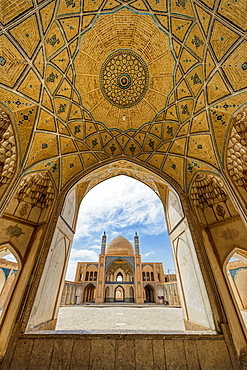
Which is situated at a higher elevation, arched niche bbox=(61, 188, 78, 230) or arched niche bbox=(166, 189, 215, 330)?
arched niche bbox=(61, 188, 78, 230)

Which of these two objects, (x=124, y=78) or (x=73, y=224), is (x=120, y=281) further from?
(x=124, y=78)

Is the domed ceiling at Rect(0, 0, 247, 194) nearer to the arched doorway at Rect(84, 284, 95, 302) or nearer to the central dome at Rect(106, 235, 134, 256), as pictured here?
the central dome at Rect(106, 235, 134, 256)

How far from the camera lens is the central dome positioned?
74.0 feet

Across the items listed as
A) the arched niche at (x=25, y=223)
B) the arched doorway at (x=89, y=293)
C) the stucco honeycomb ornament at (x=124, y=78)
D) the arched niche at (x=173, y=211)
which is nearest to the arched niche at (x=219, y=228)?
the arched niche at (x=173, y=211)

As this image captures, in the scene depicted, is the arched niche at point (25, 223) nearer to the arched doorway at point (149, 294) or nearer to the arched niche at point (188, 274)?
the arched niche at point (188, 274)

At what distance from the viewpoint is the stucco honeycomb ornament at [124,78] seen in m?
5.08

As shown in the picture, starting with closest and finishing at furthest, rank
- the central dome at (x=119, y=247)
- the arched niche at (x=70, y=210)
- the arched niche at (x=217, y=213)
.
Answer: the arched niche at (x=217, y=213)
the arched niche at (x=70, y=210)
the central dome at (x=119, y=247)

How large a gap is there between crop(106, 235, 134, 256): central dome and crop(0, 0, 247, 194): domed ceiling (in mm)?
18637

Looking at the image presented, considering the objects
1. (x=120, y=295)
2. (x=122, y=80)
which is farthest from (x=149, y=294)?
(x=122, y=80)

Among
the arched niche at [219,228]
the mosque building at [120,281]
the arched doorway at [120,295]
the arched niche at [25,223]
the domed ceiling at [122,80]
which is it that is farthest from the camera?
the arched doorway at [120,295]

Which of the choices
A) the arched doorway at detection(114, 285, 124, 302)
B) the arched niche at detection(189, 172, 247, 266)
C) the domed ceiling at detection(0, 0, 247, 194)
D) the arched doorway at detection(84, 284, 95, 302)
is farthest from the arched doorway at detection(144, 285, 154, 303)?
the domed ceiling at detection(0, 0, 247, 194)

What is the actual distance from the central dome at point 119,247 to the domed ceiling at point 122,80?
18.6 meters

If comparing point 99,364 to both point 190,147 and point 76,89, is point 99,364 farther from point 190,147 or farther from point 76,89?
point 76,89

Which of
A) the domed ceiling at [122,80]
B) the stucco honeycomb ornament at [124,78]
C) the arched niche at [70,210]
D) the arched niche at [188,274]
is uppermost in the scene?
the stucco honeycomb ornament at [124,78]
